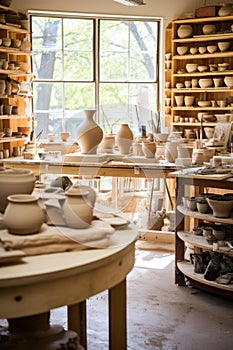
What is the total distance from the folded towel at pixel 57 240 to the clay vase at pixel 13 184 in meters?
0.28

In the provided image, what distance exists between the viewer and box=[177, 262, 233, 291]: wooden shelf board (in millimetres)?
3426

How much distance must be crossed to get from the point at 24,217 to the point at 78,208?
0.25m

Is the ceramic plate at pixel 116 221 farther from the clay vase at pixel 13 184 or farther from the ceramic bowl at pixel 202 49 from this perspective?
the ceramic bowl at pixel 202 49

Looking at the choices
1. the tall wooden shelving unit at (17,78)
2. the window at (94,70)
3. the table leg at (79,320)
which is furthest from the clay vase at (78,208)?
the window at (94,70)

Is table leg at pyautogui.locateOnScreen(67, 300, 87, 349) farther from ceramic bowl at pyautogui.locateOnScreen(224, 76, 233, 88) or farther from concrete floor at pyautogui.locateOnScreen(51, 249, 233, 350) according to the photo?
ceramic bowl at pyautogui.locateOnScreen(224, 76, 233, 88)

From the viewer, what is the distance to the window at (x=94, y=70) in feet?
22.8

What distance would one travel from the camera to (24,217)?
1939 millimetres

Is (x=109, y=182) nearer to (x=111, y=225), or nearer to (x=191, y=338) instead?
(x=191, y=338)

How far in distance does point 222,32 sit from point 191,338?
4809 millimetres

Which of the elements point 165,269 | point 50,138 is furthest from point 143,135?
point 165,269

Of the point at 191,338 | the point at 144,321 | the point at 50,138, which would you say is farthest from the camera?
the point at 50,138

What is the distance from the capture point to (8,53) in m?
6.40

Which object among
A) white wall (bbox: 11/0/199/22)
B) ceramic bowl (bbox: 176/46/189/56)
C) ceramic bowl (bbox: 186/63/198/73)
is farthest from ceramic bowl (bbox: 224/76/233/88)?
white wall (bbox: 11/0/199/22)

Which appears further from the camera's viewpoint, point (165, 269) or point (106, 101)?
Answer: point (106, 101)
